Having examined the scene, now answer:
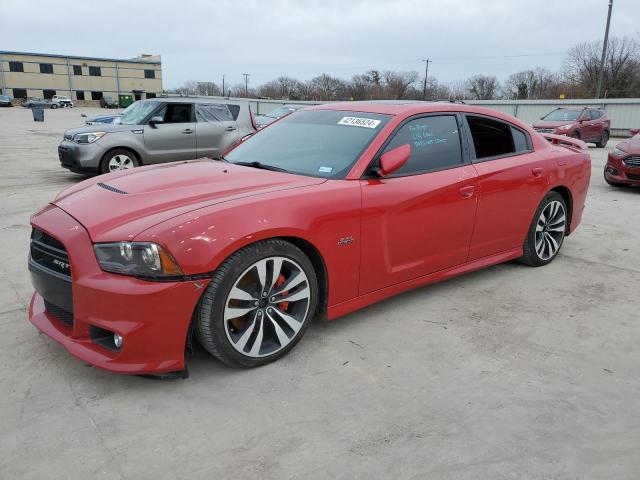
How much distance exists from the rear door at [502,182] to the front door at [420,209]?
158 mm

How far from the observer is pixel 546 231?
4934 millimetres

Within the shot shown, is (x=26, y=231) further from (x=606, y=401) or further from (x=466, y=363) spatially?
(x=606, y=401)

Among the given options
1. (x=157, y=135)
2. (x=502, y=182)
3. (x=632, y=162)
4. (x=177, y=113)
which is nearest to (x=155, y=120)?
(x=157, y=135)

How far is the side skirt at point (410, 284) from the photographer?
3.37 m

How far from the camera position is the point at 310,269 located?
3.10m

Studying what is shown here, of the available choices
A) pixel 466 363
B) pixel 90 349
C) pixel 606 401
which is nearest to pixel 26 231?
pixel 90 349

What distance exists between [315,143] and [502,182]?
1.61 m

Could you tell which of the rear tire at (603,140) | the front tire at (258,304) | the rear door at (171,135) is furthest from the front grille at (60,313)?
the rear tire at (603,140)

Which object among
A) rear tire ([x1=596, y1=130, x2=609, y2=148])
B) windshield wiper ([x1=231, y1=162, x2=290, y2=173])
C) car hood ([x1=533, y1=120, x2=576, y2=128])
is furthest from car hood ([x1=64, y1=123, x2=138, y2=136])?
rear tire ([x1=596, y1=130, x2=609, y2=148])

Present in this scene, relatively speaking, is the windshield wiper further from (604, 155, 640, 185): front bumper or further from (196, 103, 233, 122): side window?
(604, 155, 640, 185): front bumper

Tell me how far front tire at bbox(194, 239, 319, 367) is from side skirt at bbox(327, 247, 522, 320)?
210 mm

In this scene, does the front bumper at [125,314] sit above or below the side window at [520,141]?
below

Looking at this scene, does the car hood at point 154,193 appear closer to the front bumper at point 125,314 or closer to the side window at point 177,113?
the front bumper at point 125,314

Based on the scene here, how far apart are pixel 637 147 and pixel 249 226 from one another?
9209 millimetres
